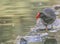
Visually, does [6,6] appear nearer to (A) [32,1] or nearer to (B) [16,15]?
(B) [16,15]

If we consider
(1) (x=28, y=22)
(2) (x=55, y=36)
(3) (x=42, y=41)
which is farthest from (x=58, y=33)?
(1) (x=28, y=22)

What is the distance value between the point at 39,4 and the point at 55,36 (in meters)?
0.43

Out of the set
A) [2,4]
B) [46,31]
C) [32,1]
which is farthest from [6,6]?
[46,31]

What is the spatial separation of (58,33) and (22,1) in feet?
1.92

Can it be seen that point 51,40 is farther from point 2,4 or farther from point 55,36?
point 2,4

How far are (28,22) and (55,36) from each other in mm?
369

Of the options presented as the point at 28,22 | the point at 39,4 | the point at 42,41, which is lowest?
the point at 42,41

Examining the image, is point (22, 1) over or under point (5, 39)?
over

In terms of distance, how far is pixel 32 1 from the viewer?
8.54ft

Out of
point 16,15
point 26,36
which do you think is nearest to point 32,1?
point 16,15

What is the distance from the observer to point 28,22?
260cm

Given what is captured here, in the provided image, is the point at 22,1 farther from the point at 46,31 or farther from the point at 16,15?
the point at 46,31

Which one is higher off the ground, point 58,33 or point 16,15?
point 16,15

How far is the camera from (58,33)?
259 centimetres
